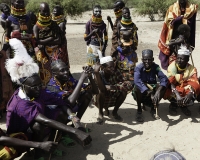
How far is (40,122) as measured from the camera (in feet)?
11.1

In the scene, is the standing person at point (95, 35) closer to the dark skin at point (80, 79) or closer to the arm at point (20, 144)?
the dark skin at point (80, 79)

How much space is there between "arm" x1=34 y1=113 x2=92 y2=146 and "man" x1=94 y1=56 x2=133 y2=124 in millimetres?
1501

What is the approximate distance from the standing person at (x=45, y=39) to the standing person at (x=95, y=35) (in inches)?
45.4

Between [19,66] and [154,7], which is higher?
[19,66]

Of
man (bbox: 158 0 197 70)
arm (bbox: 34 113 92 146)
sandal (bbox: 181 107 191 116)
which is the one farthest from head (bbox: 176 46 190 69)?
arm (bbox: 34 113 92 146)

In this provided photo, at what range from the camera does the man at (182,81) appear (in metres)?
4.91

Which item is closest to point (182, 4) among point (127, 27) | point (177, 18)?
point (177, 18)

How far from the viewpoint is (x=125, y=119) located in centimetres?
511

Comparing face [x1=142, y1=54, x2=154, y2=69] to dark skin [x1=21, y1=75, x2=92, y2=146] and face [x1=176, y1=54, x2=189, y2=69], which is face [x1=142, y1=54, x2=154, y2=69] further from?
dark skin [x1=21, y1=75, x2=92, y2=146]

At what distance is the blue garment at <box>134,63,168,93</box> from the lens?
486 cm

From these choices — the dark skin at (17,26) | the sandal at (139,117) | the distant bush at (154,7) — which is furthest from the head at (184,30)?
the distant bush at (154,7)

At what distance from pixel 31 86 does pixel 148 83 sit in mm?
2472

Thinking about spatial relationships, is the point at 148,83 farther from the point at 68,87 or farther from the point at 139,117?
the point at 68,87

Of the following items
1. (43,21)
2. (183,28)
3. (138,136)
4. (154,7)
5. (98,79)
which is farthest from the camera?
(154,7)
